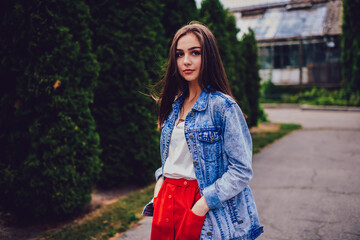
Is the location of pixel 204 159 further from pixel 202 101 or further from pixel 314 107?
pixel 314 107

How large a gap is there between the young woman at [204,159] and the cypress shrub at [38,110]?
88.9 inches

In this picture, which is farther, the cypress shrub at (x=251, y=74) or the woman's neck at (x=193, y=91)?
the cypress shrub at (x=251, y=74)

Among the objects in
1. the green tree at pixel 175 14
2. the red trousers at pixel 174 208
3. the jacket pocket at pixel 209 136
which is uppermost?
the green tree at pixel 175 14

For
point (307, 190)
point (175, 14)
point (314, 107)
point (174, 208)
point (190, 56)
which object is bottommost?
point (314, 107)

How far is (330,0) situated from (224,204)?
29.2 meters

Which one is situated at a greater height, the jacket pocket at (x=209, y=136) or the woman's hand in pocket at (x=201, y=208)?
the jacket pocket at (x=209, y=136)

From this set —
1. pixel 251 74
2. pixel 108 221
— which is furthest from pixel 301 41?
pixel 108 221

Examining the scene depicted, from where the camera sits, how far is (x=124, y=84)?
5.27 m

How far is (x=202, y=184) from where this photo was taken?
6.06 ft

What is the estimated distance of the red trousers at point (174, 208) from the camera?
1.88 meters

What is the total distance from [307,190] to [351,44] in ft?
47.4

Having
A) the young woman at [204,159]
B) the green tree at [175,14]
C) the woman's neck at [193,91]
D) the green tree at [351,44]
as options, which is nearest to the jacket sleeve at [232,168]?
the young woman at [204,159]

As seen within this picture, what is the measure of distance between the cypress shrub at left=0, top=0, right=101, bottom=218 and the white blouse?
2332 mm

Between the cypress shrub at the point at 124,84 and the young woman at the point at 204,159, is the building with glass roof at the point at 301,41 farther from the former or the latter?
the young woman at the point at 204,159
